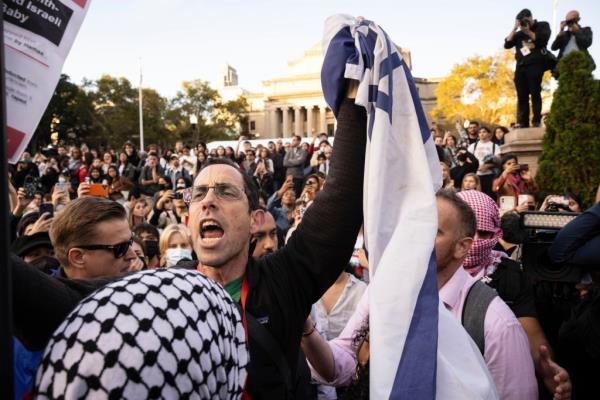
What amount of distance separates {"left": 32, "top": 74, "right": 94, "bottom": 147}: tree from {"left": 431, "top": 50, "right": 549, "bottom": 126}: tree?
3376 cm

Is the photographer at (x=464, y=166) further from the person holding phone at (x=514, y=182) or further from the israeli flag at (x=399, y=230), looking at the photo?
the israeli flag at (x=399, y=230)

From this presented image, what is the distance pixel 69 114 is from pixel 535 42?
1870 inches

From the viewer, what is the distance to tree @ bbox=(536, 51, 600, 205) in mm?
8023

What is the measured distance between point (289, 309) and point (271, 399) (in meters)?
0.33

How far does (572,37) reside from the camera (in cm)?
943

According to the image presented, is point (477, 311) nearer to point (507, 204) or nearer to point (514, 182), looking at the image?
point (507, 204)

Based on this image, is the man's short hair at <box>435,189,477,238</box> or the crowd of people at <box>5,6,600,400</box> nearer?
the crowd of people at <box>5,6,600,400</box>

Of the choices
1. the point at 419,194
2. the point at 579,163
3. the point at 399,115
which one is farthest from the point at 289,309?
the point at 579,163

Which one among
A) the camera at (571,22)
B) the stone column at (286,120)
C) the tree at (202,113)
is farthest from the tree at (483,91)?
the camera at (571,22)

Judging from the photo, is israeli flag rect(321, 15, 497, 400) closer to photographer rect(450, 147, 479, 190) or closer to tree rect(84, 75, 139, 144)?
photographer rect(450, 147, 479, 190)

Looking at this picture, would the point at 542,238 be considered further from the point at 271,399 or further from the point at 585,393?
the point at 271,399

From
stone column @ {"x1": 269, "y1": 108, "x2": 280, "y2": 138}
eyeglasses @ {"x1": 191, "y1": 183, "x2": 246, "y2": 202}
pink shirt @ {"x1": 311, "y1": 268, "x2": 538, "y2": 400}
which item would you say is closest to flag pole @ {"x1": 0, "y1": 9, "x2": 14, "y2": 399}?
eyeglasses @ {"x1": 191, "y1": 183, "x2": 246, "y2": 202}

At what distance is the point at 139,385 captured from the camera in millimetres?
1046

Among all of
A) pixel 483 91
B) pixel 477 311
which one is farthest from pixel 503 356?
pixel 483 91
